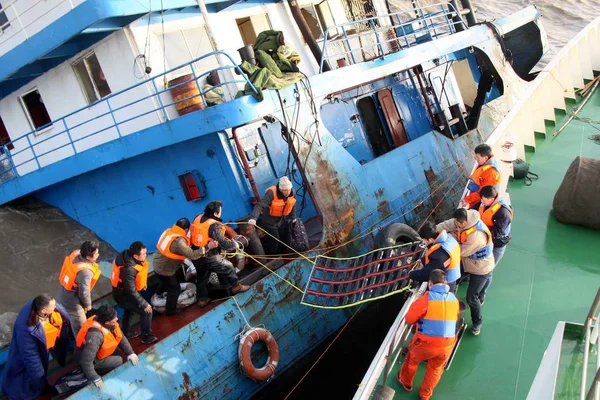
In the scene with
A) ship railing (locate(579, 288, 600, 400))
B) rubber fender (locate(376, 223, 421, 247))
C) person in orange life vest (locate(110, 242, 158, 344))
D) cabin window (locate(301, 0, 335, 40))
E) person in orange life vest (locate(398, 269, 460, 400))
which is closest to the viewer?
ship railing (locate(579, 288, 600, 400))

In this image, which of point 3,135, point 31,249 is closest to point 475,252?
point 31,249

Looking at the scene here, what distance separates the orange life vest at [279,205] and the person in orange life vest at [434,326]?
9.33 feet

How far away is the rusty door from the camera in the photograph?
10.9 m

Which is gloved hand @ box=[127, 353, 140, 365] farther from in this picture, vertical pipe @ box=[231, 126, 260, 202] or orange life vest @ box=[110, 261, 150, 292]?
vertical pipe @ box=[231, 126, 260, 202]

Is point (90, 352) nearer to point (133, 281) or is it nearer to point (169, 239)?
point (133, 281)

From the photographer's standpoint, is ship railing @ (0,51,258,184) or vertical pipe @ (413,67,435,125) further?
vertical pipe @ (413,67,435,125)

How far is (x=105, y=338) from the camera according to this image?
17.0ft

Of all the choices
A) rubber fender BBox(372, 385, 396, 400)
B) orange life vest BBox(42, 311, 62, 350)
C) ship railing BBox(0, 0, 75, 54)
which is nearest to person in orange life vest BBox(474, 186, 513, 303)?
rubber fender BBox(372, 385, 396, 400)

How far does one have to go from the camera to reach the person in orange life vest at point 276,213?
7.04m

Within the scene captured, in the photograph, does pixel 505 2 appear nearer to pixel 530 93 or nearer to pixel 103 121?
pixel 530 93

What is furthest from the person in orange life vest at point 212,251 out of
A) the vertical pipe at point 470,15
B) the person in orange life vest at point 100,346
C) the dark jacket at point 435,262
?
the vertical pipe at point 470,15

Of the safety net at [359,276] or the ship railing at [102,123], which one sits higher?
the ship railing at [102,123]

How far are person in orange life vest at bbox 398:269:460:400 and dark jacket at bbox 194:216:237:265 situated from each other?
2.52m

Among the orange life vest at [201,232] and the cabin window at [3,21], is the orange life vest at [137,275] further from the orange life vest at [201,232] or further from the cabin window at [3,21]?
the cabin window at [3,21]
